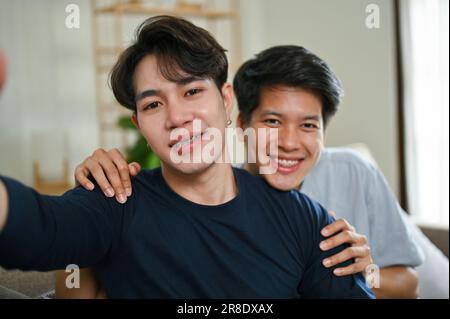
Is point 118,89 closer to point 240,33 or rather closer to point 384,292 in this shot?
point 384,292

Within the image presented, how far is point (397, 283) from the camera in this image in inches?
47.8

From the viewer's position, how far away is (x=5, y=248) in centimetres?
61

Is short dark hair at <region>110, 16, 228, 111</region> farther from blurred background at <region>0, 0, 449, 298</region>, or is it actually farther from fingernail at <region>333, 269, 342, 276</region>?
fingernail at <region>333, 269, 342, 276</region>

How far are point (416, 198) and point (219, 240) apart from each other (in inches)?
75.2

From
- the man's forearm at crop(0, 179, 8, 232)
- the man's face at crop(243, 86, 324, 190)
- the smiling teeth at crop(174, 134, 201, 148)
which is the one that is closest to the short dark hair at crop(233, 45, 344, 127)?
the man's face at crop(243, 86, 324, 190)

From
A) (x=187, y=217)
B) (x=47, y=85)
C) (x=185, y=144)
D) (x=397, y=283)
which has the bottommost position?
(x=397, y=283)

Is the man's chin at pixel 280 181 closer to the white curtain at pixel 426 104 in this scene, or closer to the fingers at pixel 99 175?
the fingers at pixel 99 175

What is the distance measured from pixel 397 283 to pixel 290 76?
1.62 ft

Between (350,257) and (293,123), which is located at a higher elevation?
(293,123)

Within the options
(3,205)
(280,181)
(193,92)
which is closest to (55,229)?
(3,205)

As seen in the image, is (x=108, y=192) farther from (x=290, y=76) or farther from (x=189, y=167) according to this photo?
(x=290, y=76)

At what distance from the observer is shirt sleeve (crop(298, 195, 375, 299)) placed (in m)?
0.90

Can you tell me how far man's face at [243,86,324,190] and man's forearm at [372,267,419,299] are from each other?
0.29 m
